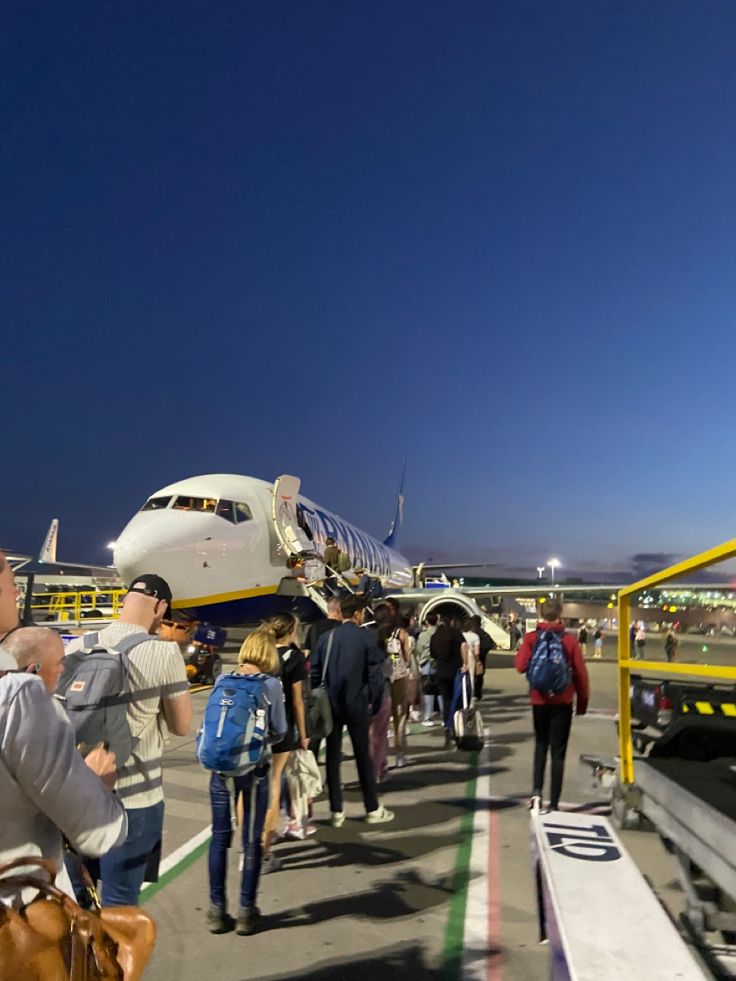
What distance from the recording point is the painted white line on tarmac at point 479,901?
10.7 ft

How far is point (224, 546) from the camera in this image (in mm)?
11680

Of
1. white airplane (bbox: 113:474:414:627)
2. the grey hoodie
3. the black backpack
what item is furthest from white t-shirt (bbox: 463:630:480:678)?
the grey hoodie

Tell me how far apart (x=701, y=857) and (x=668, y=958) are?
71cm

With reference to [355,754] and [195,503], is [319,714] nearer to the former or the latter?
[355,754]

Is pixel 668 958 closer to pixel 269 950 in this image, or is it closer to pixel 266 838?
pixel 269 950

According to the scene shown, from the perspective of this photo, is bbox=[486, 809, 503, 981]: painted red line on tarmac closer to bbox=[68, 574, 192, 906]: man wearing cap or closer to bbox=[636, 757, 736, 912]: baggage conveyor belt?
bbox=[636, 757, 736, 912]: baggage conveyor belt

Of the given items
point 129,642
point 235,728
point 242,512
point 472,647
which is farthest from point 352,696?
point 242,512

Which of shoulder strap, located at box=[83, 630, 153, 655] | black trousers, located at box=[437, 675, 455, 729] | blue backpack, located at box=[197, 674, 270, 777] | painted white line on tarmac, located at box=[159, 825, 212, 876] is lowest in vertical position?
painted white line on tarmac, located at box=[159, 825, 212, 876]

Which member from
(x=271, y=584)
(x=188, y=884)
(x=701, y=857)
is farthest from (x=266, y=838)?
(x=271, y=584)

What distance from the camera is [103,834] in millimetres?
1551

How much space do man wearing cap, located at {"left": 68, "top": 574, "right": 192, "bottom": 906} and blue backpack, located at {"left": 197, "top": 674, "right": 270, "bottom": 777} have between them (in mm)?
552

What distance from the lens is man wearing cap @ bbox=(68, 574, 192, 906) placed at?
108 inches

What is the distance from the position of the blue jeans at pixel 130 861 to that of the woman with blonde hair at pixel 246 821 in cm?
84

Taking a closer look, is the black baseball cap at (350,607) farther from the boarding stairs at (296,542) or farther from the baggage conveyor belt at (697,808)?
the boarding stairs at (296,542)
